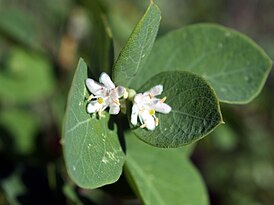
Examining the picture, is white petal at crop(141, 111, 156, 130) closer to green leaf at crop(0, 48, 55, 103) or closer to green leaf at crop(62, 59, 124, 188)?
green leaf at crop(62, 59, 124, 188)

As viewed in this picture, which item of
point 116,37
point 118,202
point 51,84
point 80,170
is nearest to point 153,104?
point 80,170

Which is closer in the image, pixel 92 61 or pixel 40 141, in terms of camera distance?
pixel 92 61

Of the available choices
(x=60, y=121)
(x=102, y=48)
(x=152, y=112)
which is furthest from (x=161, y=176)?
(x=60, y=121)

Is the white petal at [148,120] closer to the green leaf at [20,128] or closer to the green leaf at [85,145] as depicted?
the green leaf at [85,145]

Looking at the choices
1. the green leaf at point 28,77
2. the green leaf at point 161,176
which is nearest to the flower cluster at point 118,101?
the green leaf at point 161,176

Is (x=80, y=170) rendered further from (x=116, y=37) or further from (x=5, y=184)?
(x=116, y=37)

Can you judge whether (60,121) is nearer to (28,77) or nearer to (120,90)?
(28,77)

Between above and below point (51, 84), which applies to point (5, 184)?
above
